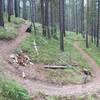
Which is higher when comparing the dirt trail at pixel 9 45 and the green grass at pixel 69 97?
the dirt trail at pixel 9 45

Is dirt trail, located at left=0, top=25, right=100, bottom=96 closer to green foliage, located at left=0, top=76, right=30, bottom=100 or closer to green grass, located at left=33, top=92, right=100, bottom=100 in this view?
green grass, located at left=33, top=92, right=100, bottom=100

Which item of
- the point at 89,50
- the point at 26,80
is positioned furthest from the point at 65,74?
the point at 89,50

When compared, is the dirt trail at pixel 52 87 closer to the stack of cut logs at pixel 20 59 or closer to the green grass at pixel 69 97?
the green grass at pixel 69 97

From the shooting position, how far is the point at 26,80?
45.4 ft

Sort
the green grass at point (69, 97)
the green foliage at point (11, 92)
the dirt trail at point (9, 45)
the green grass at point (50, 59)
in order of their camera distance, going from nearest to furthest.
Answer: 1. the green foliage at point (11, 92)
2. the green grass at point (69, 97)
3. the green grass at point (50, 59)
4. the dirt trail at point (9, 45)

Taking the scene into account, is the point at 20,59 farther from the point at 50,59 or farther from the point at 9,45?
the point at 50,59

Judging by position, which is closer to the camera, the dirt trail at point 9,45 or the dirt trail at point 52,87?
the dirt trail at point 52,87

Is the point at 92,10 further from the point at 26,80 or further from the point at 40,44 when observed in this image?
the point at 26,80

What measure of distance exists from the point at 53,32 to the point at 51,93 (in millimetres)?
16293

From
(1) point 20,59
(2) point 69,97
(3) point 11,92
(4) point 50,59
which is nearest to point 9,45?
(1) point 20,59

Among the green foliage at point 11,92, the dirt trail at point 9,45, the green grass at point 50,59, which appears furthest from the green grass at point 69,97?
the dirt trail at point 9,45

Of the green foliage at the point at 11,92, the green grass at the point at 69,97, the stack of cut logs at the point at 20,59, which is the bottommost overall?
the green grass at the point at 69,97

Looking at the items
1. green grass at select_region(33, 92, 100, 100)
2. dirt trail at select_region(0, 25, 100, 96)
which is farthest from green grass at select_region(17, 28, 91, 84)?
green grass at select_region(33, 92, 100, 100)

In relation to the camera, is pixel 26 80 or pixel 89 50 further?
pixel 89 50
